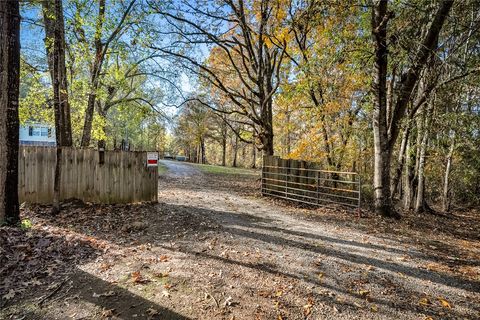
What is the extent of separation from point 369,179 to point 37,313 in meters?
15.1

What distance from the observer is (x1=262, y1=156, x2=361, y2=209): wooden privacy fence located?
9672mm

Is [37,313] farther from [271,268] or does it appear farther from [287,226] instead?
[287,226]

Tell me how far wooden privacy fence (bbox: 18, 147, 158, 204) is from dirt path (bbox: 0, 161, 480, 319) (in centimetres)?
92

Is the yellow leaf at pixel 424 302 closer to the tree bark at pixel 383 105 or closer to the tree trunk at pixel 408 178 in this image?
the tree bark at pixel 383 105

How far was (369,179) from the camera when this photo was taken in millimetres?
14867

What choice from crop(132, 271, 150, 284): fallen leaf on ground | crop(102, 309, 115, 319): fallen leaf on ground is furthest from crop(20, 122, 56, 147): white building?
crop(102, 309, 115, 319): fallen leaf on ground

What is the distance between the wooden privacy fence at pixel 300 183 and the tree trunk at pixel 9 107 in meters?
8.25

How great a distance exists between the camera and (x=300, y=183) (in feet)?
34.1

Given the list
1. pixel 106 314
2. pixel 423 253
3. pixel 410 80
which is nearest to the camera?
pixel 106 314

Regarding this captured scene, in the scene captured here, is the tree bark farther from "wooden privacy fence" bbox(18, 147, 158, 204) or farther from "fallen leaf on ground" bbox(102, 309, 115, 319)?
"fallen leaf on ground" bbox(102, 309, 115, 319)

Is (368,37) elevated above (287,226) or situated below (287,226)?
above

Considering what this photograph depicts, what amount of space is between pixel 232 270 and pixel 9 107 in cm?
553

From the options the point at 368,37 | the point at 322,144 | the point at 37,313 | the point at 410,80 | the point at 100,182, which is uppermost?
the point at 368,37

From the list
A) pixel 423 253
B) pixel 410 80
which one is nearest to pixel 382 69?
pixel 410 80
